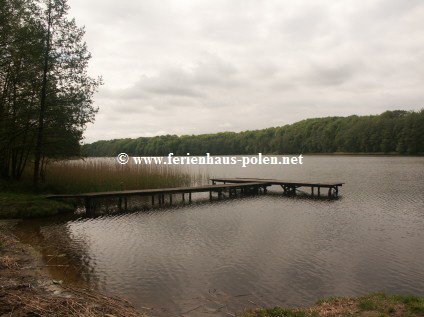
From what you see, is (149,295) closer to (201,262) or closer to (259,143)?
(201,262)

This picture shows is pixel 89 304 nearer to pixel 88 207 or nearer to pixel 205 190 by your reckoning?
pixel 88 207

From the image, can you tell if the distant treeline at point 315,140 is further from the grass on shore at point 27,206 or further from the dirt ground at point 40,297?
the dirt ground at point 40,297

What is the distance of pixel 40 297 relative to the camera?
5.42 metres

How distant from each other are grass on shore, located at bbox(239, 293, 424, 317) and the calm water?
0.55 metres

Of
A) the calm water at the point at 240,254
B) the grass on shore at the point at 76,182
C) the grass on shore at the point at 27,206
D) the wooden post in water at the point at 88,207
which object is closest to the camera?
the calm water at the point at 240,254

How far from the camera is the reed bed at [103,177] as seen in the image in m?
19.7

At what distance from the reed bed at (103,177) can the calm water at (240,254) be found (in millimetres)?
4986

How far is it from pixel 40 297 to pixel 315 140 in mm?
104414

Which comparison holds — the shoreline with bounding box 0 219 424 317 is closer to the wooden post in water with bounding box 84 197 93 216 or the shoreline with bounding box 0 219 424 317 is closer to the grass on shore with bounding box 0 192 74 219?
the grass on shore with bounding box 0 192 74 219

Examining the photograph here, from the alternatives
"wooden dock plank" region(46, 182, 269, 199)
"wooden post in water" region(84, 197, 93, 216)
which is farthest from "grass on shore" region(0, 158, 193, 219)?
"wooden dock plank" region(46, 182, 269, 199)

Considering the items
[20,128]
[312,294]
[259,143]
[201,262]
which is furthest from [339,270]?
[259,143]

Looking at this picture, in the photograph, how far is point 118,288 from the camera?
7270 millimetres

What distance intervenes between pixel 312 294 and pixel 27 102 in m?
15.8

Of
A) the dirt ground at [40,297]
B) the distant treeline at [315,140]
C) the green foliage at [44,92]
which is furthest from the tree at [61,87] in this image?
the distant treeline at [315,140]
